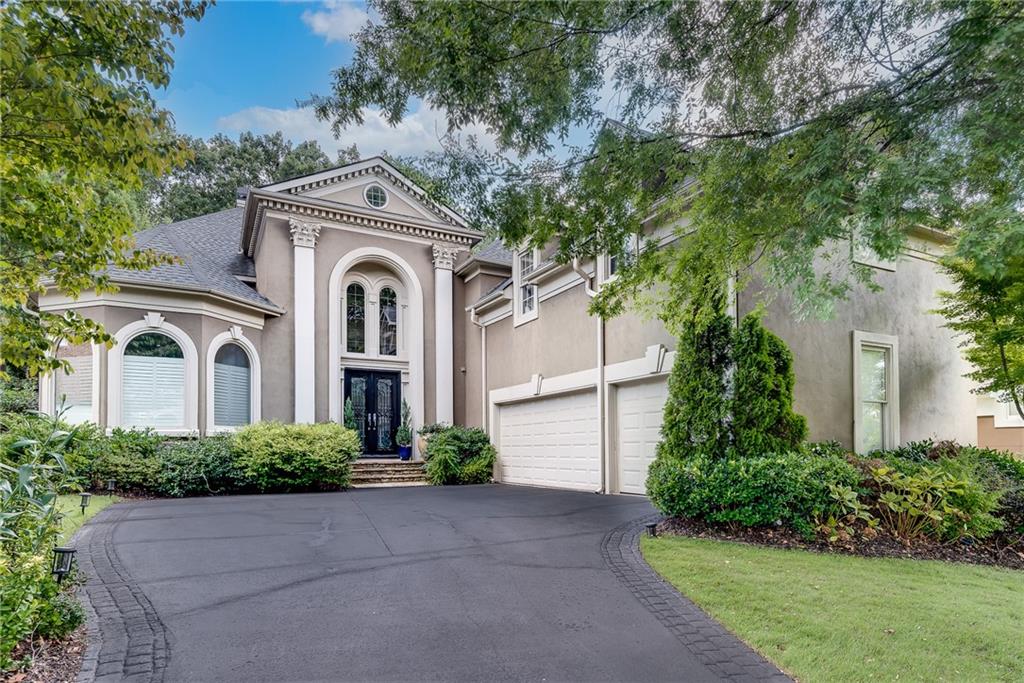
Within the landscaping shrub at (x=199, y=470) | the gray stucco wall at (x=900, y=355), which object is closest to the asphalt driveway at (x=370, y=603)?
the landscaping shrub at (x=199, y=470)

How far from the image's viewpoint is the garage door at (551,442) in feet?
39.7

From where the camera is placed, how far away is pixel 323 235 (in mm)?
16125

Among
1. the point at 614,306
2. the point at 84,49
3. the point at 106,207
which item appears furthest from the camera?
the point at 614,306

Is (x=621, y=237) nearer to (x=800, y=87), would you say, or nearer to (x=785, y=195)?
(x=785, y=195)

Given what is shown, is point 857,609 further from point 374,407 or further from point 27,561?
point 374,407

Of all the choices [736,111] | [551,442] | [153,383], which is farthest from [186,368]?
[736,111]

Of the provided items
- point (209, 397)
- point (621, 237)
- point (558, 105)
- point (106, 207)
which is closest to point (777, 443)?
point (621, 237)

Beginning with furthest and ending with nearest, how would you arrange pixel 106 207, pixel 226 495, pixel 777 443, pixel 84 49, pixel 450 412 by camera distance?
pixel 450 412, pixel 226 495, pixel 777 443, pixel 106 207, pixel 84 49

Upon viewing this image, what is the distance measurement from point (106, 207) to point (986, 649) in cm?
814

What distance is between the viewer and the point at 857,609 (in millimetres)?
4918

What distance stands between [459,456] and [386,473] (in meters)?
1.81

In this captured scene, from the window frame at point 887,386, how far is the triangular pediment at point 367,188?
9779mm

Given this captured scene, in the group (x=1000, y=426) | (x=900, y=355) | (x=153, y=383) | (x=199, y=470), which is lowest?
(x=199, y=470)

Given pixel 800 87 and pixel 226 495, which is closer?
pixel 800 87
